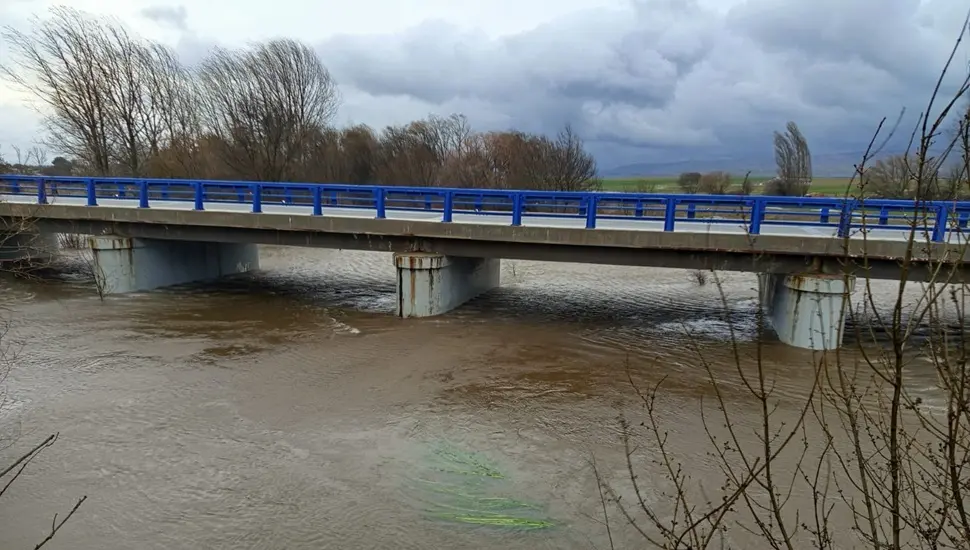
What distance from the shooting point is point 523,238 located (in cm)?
1448

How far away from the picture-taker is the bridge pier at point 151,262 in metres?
18.4

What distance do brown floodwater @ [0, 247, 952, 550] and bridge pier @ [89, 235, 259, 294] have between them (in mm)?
954

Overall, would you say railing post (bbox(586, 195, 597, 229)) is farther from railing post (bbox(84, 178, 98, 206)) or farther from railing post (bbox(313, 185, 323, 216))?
railing post (bbox(84, 178, 98, 206))

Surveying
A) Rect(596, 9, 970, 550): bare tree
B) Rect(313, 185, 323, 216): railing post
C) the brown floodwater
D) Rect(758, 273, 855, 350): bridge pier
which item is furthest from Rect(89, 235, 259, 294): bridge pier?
Rect(758, 273, 855, 350): bridge pier

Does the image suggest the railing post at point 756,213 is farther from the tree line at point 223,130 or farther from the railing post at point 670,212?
the tree line at point 223,130

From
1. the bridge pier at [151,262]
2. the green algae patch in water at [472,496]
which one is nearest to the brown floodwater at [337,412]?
the green algae patch in water at [472,496]

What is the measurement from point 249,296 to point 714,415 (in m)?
14.6

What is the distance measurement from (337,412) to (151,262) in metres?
13.0

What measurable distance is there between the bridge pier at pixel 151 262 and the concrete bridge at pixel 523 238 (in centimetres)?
4

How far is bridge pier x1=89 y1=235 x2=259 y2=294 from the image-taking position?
18.4m

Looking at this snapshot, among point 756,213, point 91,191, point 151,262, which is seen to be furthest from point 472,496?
point 91,191

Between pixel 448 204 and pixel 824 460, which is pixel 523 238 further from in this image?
pixel 824 460

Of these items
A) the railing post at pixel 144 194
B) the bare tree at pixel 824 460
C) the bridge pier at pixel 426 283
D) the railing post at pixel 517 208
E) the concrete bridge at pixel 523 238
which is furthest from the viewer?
the railing post at pixel 144 194

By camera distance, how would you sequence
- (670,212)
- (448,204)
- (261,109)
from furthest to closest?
1. (261,109)
2. (448,204)
3. (670,212)
